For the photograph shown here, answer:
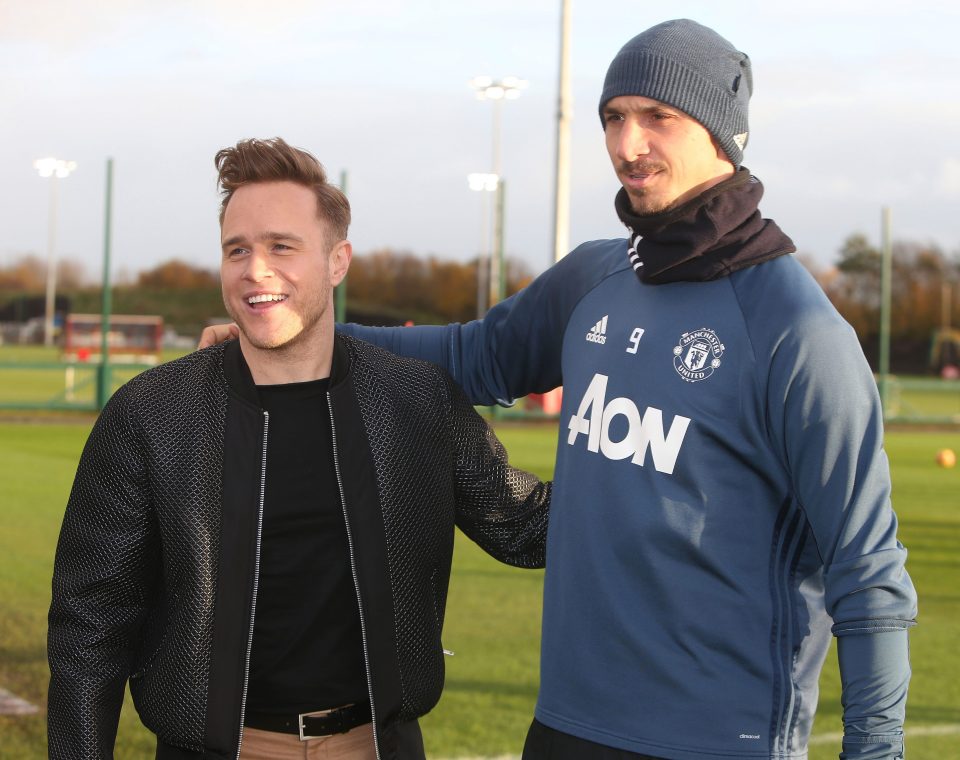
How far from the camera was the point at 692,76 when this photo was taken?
8.86 ft

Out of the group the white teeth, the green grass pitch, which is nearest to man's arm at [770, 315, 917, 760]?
the white teeth

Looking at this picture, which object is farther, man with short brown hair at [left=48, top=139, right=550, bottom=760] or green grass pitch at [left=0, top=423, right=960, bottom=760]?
green grass pitch at [left=0, top=423, right=960, bottom=760]

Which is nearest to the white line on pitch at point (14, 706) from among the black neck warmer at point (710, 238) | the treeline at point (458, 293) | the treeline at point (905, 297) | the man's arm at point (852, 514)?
the black neck warmer at point (710, 238)

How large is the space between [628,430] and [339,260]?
2.89 ft

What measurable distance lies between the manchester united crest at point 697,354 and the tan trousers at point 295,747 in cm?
107

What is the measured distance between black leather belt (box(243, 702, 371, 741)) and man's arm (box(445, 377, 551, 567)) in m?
0.58

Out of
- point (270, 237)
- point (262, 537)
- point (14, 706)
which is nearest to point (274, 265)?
point (270, 237)

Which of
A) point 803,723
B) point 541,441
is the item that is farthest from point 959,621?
point 541,441

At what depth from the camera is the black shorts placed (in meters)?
2.58

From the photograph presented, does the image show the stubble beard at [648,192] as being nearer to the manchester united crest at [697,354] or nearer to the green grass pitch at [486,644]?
the manchester united crest at [697,354]

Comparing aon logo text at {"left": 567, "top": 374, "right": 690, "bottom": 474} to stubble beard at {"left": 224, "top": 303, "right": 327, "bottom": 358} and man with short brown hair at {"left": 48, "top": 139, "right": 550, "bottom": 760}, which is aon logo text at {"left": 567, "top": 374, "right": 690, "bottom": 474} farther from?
stubble beard at {"left": 224, "top": 303, "right": 327, "bottom": 358}

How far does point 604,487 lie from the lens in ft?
8.70

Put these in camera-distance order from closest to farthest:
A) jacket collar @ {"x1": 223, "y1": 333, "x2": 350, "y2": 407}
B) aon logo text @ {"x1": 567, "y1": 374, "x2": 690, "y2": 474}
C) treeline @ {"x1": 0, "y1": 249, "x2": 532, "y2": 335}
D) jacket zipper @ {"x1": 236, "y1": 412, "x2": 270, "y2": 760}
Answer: aon logo text @ {"x1": 567, "y1": 374, "x2": 690, "y2": 474}
jacket zipper @ {"x1": 236, "y1": 412, "x2": 270, "y2": 760}
jacket collar @ {"x1": 223, "y1": 333, "x2": 350, "y2": 407}
treeline @ {"x1": 0, "y1": 249, "x2": 532, "y2": 335}

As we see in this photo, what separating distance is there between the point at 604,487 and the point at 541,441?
18833 millimetres
